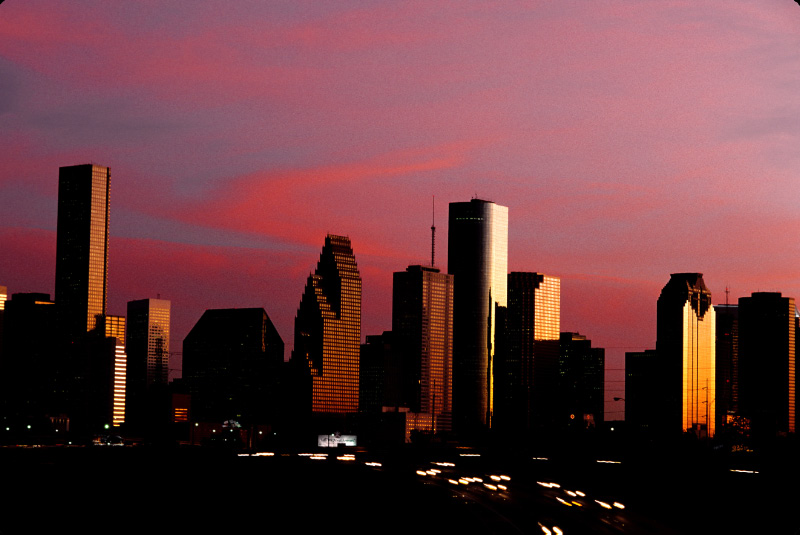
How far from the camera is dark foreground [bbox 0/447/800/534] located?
111312 millimetres

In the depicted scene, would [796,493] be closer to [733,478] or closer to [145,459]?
[733,478]

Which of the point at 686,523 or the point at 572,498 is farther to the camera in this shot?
the point at 572,498

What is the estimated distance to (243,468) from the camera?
182m

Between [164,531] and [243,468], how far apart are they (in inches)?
3123

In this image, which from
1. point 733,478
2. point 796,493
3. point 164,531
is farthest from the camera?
point 733,478

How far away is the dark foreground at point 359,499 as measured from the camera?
365 feet

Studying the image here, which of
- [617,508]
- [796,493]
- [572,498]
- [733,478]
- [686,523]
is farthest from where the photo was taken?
[733,478]

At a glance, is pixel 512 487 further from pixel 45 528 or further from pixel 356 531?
pixel 45 528

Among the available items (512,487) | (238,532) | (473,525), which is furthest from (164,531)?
(512,487)

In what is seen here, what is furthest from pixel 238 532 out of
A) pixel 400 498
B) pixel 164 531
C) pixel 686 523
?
pixel 686 523

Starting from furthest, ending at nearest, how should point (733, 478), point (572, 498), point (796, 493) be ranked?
point (733, 478) < point (796, 493) < point (572, 498)

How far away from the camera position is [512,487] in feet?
534

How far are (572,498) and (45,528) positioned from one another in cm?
6797

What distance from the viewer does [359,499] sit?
139 meters
